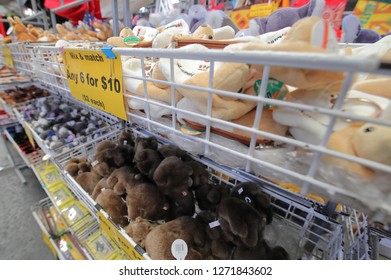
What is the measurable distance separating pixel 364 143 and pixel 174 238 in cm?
43

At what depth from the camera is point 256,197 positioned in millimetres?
472

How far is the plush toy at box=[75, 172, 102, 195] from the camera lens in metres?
0.71

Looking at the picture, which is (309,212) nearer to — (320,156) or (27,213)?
(320,156)

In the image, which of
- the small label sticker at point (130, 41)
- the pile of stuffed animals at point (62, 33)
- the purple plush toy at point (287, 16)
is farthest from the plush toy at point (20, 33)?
the purple plush toy at point (287, 16)

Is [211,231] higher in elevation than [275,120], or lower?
lower

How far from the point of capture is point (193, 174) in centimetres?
53

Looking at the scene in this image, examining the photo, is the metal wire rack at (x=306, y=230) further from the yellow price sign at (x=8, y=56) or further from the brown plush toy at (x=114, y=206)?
the yellow price sign at (x=8, y=56)

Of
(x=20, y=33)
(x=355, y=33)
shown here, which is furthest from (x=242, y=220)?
(x=20, y=33)

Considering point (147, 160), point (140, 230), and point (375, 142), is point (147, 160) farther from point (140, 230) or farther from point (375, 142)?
point (375, 142)

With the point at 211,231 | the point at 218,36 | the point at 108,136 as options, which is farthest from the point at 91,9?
the point at 211,231

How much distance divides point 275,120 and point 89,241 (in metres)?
0.86

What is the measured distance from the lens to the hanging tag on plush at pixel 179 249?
44 cm
